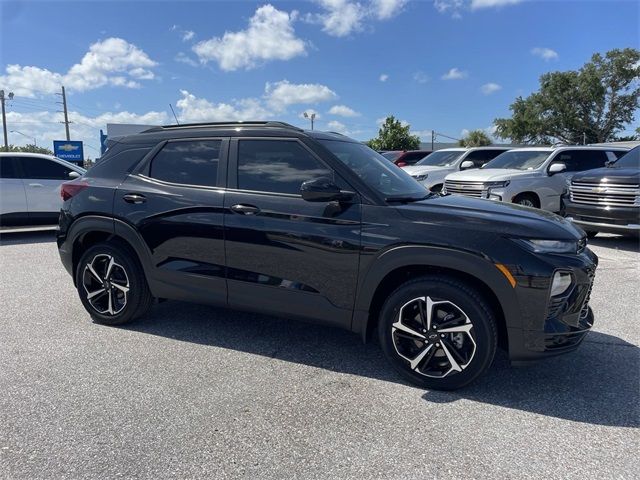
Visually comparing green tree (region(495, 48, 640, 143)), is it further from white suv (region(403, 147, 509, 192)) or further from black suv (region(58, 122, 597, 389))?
black suv (region(58, 122, 597, 389))

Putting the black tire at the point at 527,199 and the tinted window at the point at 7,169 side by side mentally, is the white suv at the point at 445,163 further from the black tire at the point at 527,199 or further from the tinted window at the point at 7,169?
the tinted window at the point at 7,169

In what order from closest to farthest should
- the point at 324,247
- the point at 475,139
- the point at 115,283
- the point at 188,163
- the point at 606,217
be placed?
the point at 324,247 → the point at 188,163 → the point at 115,283 → the point at 606,217 → the point at 475,139

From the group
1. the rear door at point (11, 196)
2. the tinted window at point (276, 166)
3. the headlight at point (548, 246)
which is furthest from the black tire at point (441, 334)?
the rear door at point (11, 196)

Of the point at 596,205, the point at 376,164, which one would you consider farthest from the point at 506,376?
the point at 596,205

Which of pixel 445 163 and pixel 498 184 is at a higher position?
pixel 445 163

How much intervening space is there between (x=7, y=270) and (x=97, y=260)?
350cm

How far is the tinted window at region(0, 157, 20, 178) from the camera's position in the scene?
31.3ft

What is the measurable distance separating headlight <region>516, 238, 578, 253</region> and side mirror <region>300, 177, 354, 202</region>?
1.23m

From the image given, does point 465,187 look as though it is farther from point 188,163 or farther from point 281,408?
point 281,408

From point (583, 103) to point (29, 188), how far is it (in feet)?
167

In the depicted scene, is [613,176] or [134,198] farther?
[613,176]

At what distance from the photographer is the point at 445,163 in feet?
47.3

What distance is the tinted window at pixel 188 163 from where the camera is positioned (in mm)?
4047

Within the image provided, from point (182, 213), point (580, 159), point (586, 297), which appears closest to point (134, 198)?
point (182, 213)
